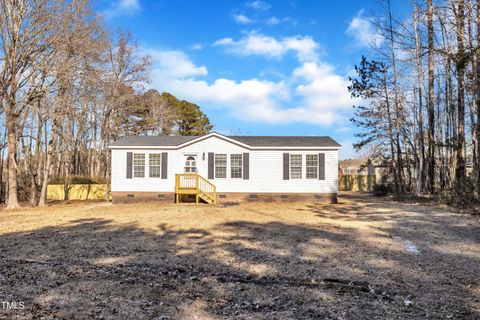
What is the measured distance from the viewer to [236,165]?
1741cm

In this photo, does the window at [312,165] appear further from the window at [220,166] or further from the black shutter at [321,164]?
the window at [220,166]

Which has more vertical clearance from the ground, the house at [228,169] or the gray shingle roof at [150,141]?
the gray shingle roof at [150,141]

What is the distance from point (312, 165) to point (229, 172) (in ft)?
14.4

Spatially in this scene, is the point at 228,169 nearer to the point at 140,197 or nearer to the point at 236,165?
the point at 236,165

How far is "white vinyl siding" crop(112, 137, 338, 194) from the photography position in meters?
17.1

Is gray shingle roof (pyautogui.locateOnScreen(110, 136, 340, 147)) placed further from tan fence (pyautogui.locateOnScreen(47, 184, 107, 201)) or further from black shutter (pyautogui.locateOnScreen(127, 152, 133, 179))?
tan fence (pyautogui.locateOnScreen(47, 184, 107, 201))

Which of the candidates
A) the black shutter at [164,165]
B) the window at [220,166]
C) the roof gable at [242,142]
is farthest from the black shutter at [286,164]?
the black shutter at [164,165]

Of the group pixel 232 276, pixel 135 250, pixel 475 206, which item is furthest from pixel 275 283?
pixel 475 206

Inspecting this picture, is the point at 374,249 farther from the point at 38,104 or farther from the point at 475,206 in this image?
the point at 38,104

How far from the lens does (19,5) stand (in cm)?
1518

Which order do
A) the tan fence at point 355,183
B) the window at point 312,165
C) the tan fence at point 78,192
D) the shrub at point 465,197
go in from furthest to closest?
the tan fence at point 355,183 < the tan fence at point 78,192 < the window at point 312,165 < the shrub at point 465,197

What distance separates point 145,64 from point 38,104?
8.49 meters

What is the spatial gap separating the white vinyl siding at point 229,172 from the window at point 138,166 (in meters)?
0.21

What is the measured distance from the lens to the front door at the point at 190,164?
17.4 meters
